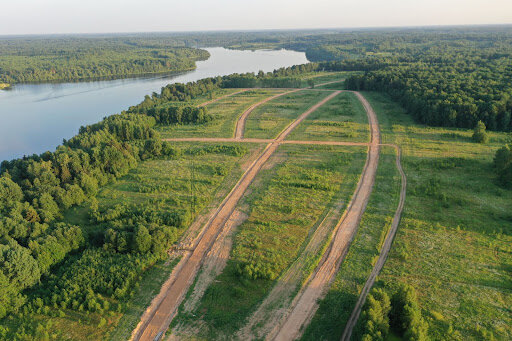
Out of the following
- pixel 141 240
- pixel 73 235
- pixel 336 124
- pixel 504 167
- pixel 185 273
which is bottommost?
pixel 185 273

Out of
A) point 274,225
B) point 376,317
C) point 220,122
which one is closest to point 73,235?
point 274,225

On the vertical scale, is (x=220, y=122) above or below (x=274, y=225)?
above

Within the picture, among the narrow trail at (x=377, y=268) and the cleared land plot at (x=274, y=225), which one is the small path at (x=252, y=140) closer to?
the cleared land plot at (x=274, y=225)

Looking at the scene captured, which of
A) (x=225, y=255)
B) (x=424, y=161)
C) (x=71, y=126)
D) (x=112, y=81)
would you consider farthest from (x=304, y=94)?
(x=112, y=81)

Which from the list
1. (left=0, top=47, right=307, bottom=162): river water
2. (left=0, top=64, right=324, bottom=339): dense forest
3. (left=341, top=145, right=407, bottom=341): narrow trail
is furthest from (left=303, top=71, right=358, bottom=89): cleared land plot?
(left=341, top=145, right=407, bottom=341): narrow trail

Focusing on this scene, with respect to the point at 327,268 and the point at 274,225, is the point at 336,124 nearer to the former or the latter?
the point at 274,225

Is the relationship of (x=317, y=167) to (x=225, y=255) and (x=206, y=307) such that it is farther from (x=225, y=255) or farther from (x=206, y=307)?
(x=206, y=307)

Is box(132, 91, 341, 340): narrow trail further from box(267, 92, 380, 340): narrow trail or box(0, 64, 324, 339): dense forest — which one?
box(267, 92, 380, 340): narrow trail
